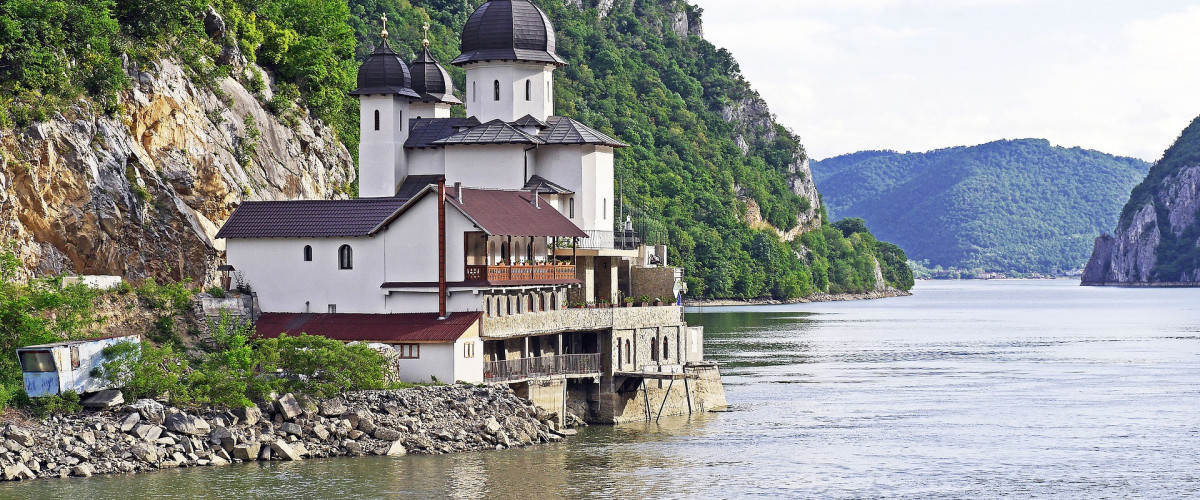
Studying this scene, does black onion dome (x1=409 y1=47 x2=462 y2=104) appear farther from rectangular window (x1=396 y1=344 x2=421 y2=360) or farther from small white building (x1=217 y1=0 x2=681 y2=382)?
rectangular window (x1=396 y1=344 x2=421 y2=360)

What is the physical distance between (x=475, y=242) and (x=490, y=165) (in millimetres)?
13247

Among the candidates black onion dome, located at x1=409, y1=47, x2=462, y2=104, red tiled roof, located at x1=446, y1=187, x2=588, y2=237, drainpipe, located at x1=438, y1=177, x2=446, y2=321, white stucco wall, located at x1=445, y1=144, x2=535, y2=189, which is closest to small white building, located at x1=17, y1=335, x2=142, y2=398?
drainpipe, located at x1=438, y1=177, x2=446, y2=321

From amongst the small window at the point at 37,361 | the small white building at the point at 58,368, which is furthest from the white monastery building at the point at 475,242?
the small window at the point at 37,361

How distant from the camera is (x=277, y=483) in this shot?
167 feet

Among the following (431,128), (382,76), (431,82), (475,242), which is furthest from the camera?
(431,82)

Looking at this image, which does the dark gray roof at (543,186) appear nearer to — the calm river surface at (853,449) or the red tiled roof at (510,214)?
the red tiled roof at (510,214)

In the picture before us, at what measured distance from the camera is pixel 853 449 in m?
63.4

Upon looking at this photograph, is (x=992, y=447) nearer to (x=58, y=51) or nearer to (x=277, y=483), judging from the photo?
(x=277, y=483)

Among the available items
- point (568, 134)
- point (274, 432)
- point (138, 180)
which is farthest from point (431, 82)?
point (274, 432)

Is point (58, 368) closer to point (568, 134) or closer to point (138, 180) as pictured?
point (138, 180)

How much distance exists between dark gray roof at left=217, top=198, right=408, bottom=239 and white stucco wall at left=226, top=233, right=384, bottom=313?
1.32 ft

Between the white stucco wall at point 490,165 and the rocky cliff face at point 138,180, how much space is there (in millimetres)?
11614

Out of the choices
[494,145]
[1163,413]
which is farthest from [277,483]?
[1163,413]

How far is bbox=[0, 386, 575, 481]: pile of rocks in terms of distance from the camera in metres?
51.0
